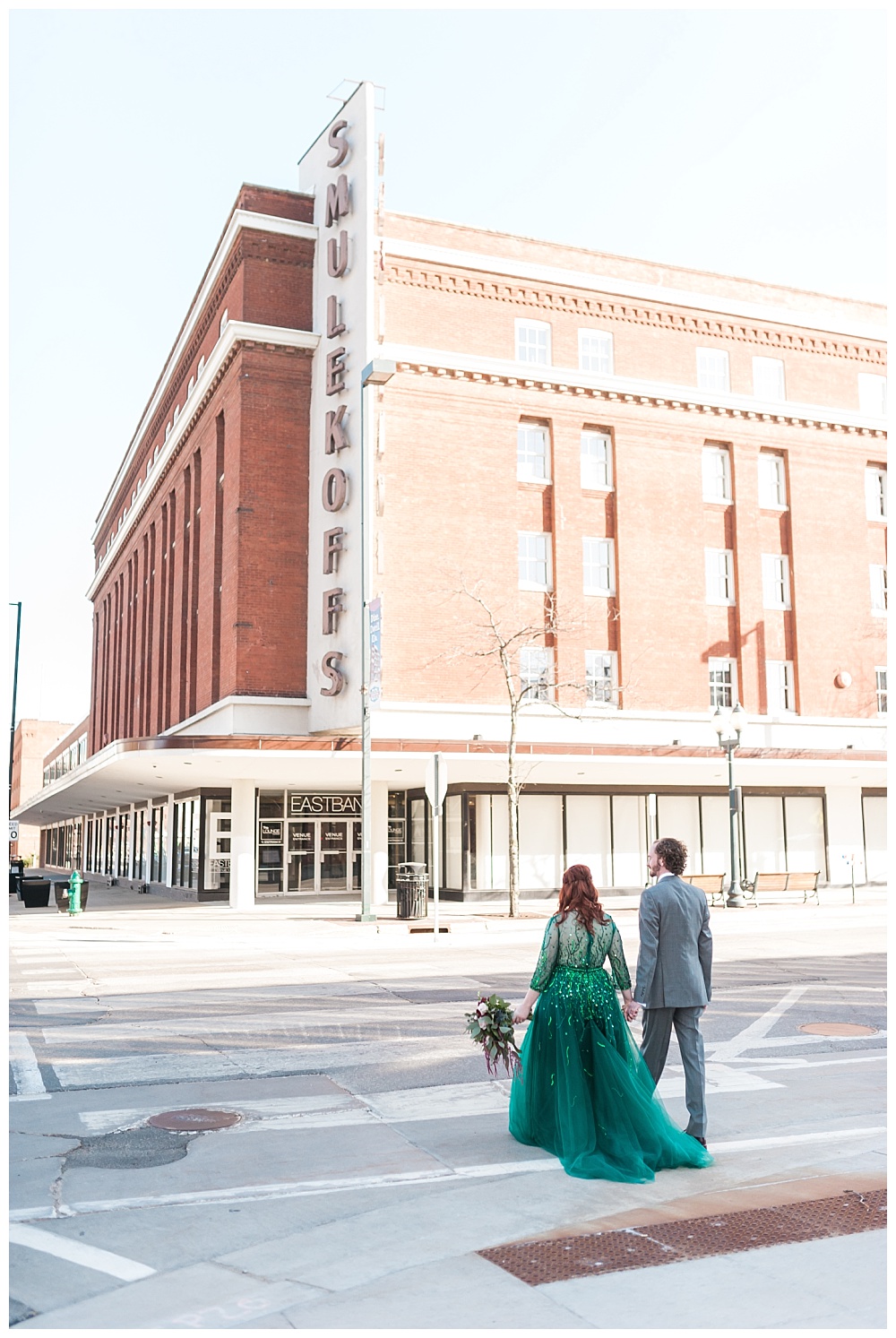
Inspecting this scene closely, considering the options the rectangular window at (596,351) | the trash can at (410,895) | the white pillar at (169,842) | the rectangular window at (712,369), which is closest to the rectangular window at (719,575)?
the rectangular window at (712,369)

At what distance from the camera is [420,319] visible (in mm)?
34750

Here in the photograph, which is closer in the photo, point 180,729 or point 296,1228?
point 296,1228

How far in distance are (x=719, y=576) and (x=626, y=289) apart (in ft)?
31.8

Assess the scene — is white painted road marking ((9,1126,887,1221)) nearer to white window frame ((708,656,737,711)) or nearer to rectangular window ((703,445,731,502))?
white window frame ((708,656,737,711))

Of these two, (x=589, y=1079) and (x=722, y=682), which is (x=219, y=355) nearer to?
(x=722, y=682)

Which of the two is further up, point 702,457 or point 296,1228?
point 702,457

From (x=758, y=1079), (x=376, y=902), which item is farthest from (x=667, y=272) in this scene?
(x=758, y=1079)

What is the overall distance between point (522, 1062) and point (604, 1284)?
2658 millimetres

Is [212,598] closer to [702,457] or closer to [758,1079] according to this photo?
[702,457]

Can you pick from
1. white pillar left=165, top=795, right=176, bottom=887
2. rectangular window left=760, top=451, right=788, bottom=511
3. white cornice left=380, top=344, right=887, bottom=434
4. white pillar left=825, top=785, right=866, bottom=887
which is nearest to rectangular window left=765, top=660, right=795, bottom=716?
white pillar left=825, top=785, right=866, bottom=887

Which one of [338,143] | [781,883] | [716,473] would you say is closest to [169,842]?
[781,883]

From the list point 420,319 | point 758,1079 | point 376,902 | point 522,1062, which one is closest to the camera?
point 522,1062

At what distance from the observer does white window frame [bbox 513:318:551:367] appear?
36.3 metres

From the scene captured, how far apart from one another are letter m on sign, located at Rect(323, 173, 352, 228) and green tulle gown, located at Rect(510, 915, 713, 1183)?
3095 centimetres
